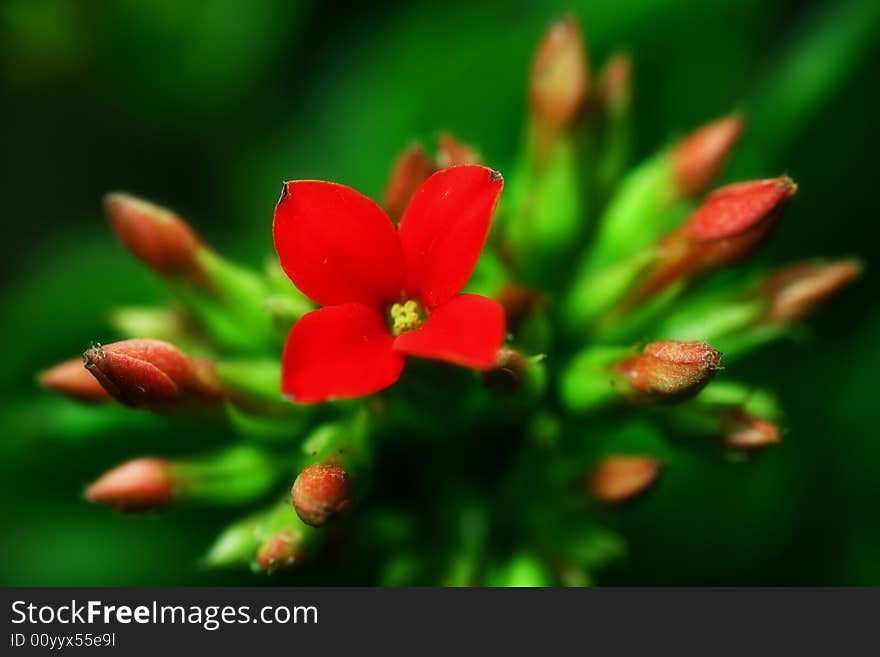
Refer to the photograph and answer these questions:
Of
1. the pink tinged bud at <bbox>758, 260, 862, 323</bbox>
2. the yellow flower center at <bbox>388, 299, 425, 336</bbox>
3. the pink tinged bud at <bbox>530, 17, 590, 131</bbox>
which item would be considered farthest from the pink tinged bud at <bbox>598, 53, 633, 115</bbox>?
the yellow flower center at <bbox>388, 299, 425, 336</bbox>

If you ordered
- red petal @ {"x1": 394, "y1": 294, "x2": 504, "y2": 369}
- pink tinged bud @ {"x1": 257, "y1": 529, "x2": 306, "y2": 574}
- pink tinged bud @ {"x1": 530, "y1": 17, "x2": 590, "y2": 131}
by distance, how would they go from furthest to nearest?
pink tinged bud @ {"x1": 530, "y1": 17, "x2": 590, "y2": 131} < pink tinged bud @ {"x1": 257, "y1": 529, "x2": 306, "y2": 574} < red petal @ {"x1": 394, "y1": 294, "x2": 504, "y2": 369}

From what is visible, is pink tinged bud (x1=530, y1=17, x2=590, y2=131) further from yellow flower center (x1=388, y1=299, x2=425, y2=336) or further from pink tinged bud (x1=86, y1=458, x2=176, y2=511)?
pink tinged bud (x1=86, y1=458, x2=176, y2=511)

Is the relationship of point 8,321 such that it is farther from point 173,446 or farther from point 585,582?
point 585,582

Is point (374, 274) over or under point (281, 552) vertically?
over

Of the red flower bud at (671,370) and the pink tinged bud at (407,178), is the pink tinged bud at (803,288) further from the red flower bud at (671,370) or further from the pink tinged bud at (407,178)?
the pink tinged bud at (407,178)

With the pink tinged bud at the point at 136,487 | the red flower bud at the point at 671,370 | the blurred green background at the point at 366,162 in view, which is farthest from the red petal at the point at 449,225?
the blurred green background at the point at 366,162

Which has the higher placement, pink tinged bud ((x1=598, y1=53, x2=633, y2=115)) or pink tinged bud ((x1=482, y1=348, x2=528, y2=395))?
pink tinged bud ((x1=598, y1=53, x2=633, y2=115))

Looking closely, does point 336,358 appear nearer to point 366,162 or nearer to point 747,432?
point 747,432

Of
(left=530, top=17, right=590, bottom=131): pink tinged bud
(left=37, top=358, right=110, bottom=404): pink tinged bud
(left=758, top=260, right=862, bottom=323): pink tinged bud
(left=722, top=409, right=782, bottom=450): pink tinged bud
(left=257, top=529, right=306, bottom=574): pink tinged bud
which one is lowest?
(left=257, top=529, right=306, bottom=574): pink tinged bud

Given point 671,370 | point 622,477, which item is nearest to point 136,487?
point 622,477
